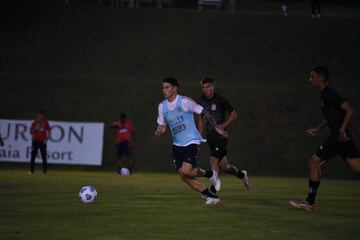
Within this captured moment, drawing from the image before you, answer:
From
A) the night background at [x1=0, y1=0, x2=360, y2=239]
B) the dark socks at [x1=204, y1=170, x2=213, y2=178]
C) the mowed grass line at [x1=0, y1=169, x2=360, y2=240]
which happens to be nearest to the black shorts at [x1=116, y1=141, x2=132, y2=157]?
the night background at [x1=0, y1=0, x2=360, y2=239]

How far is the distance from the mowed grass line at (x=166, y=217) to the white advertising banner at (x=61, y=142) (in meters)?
12.5

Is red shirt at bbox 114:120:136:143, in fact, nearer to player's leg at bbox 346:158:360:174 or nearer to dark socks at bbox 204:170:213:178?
dark socks at bbox 204:170:213:178

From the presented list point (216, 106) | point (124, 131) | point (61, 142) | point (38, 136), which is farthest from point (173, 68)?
point (216, 106)

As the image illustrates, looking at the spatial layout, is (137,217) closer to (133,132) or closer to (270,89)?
(133,132)

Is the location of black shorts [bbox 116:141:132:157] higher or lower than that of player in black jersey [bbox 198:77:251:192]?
lower

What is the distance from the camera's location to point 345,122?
12.5 m

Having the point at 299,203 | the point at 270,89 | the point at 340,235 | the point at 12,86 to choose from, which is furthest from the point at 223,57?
the point at 340,235

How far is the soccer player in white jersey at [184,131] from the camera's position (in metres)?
13.2

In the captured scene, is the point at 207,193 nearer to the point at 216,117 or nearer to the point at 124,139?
the point at 216,117

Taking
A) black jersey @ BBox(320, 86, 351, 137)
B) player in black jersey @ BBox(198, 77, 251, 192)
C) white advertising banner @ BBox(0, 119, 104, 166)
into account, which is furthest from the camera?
white advertising banner @ BBox(0, 119, 104, 166)

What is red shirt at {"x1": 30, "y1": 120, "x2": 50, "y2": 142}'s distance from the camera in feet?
85.5

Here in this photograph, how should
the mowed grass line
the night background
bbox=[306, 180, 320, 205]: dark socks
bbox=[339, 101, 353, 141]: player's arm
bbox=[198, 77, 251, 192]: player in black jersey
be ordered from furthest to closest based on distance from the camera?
the night background → bbox=[198, 77, 251, 192]: player in black jersey → bbox=[306, 180, 320, 205]: dark socks → bbox=[339, 101, 353, 141]: player's arm → the mowed grass line

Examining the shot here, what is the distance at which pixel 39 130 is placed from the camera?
26109 millimetres

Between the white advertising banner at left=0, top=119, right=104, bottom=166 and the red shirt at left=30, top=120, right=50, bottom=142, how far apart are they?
108 inches
